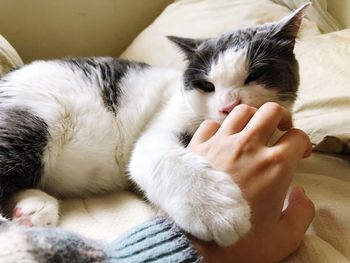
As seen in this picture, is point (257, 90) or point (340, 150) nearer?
point (257, 90)

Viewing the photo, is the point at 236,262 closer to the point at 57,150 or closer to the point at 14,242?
the point at 14,242

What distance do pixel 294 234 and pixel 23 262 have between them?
398 mm

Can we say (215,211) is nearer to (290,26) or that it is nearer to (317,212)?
(317,212)

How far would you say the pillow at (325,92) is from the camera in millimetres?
978

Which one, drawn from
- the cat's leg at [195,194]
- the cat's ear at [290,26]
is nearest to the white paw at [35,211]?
the cat's leg at [195,194]

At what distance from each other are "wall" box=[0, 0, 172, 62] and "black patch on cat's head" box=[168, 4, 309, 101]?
1078 mm

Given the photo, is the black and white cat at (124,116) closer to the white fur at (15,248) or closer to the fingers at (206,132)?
the fingers at (206,132)

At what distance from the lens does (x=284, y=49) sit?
2.96 feet

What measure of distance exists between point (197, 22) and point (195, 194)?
1152mm

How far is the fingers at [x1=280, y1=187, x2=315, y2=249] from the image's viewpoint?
0.63m

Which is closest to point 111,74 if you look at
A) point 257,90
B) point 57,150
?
point 57,150

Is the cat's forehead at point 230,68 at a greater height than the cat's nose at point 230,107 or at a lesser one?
greater

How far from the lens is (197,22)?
64.2 inches

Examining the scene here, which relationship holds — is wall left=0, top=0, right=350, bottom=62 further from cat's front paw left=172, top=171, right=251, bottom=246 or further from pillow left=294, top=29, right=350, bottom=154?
cat's front paw left=172, top=171, right=251, bottom=246
